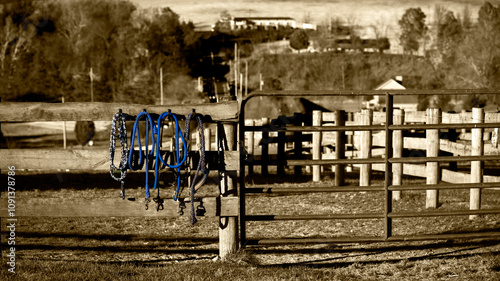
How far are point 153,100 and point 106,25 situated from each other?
20.7 m

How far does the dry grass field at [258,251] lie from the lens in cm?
543

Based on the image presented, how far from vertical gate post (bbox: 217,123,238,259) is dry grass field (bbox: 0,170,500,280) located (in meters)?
0.13

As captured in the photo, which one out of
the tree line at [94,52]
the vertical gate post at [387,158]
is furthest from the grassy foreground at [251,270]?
the tree line at [94,52]

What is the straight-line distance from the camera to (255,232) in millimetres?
7582

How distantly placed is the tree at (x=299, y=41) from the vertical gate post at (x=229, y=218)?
375ft

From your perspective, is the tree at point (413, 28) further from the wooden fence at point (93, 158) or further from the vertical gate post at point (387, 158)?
the wooden fence at point (93, 158)

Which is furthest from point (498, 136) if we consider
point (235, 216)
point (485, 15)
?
point (485, 15)

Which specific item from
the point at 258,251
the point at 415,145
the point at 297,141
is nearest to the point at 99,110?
the point at 258,251

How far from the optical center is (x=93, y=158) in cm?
567

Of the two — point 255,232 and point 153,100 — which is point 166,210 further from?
point 153,100

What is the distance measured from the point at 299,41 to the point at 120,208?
380 feet

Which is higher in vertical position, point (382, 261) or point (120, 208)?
point (120, 208)

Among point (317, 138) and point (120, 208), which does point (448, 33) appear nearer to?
point (317, 138)

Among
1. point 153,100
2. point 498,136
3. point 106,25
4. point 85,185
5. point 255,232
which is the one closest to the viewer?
point 255,232
